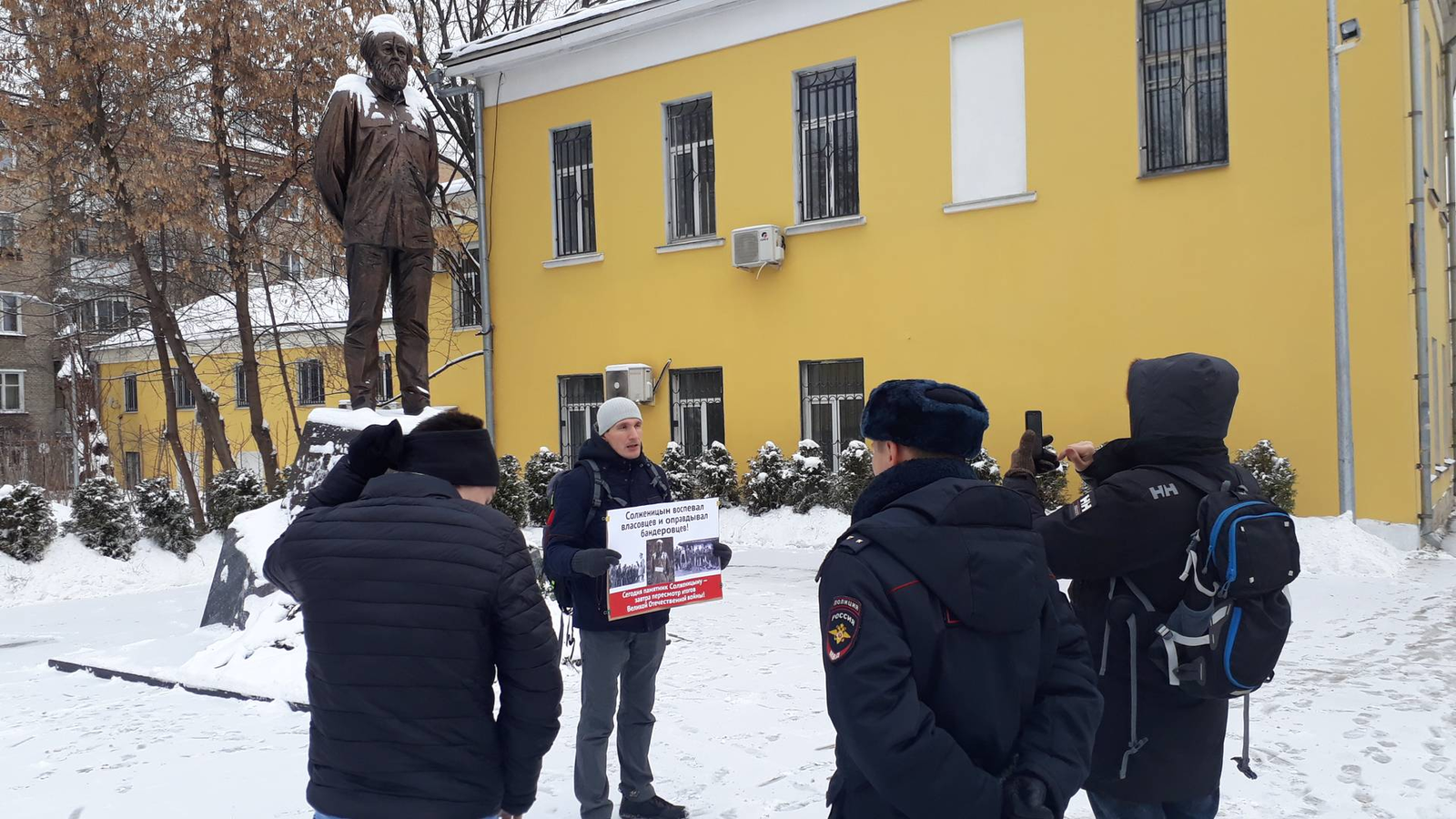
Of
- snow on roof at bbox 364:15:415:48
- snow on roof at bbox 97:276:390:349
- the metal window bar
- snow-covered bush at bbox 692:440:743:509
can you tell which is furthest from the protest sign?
snow on roof at bbox 97:276:390:349

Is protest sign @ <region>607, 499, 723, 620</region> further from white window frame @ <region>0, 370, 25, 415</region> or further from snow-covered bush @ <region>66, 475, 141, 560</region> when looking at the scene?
white window frame @ <region>0, 370, 25, 415</region>

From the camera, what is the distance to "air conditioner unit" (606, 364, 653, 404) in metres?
15.5

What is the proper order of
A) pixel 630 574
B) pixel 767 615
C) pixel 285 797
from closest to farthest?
pixel 630 574 → pixel 285 797 → pixel 767 615

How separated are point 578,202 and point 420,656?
14.9 metres

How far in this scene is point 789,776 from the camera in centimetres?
485

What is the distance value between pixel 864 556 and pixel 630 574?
90.6 inches

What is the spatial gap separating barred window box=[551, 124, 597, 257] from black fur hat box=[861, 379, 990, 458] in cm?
1468

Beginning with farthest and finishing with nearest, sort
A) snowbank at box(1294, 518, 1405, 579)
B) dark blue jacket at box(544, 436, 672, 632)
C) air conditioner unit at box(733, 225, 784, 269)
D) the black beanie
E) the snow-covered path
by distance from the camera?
air conditioner unit at box(733, 225, 784, 269), snowbank at box(1294, 518, 1405, 579), the snow-covered path, dark blue jacket at box(544, 436, 672, 632), the black beanie

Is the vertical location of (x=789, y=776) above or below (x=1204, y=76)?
below

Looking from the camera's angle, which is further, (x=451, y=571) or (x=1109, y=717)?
(x=1109, y=717)

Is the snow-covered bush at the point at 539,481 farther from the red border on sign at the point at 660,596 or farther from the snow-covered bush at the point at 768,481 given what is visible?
the red border on sign at the point at 660,596

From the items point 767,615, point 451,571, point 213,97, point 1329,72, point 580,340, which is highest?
point 213,97

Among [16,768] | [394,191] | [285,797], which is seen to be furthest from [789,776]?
[394,191]

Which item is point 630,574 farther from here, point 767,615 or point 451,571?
point 767,615
